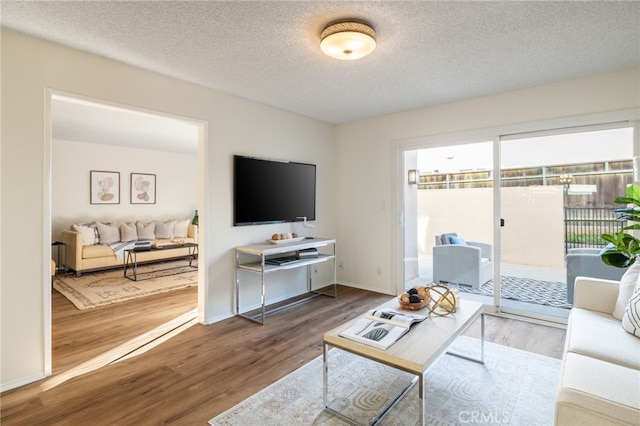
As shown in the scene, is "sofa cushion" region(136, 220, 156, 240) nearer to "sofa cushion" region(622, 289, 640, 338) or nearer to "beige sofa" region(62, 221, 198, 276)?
"beige sofa" region(62, 221, 198, 276)

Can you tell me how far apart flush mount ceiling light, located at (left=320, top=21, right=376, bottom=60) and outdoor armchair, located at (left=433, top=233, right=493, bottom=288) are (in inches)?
105

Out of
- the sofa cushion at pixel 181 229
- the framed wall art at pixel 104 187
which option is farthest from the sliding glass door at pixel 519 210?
the framed wall art at pixel 104 187

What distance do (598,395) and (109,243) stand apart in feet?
22.2

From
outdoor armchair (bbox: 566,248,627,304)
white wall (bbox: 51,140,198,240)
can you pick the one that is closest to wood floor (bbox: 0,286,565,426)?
outdoor armchair (bbox: 566,248,627,304)

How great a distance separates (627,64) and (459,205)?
1.94 meters

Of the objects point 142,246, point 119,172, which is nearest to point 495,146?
point 142,246

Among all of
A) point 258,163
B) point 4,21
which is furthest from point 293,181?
point 4,21

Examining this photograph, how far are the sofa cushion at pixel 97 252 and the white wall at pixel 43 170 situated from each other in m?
3.39

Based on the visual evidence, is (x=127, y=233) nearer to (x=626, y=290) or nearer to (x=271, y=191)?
(x=271, y=191)

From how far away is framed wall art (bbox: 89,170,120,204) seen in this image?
6.28 metres

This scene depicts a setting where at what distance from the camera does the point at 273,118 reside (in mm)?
4027

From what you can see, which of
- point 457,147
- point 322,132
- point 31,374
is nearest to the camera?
point 31,374

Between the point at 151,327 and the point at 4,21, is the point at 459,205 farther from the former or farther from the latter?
the point at 4,21

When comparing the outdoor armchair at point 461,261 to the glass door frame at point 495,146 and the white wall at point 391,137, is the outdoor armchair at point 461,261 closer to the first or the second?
the glass door frame at point 495,146
